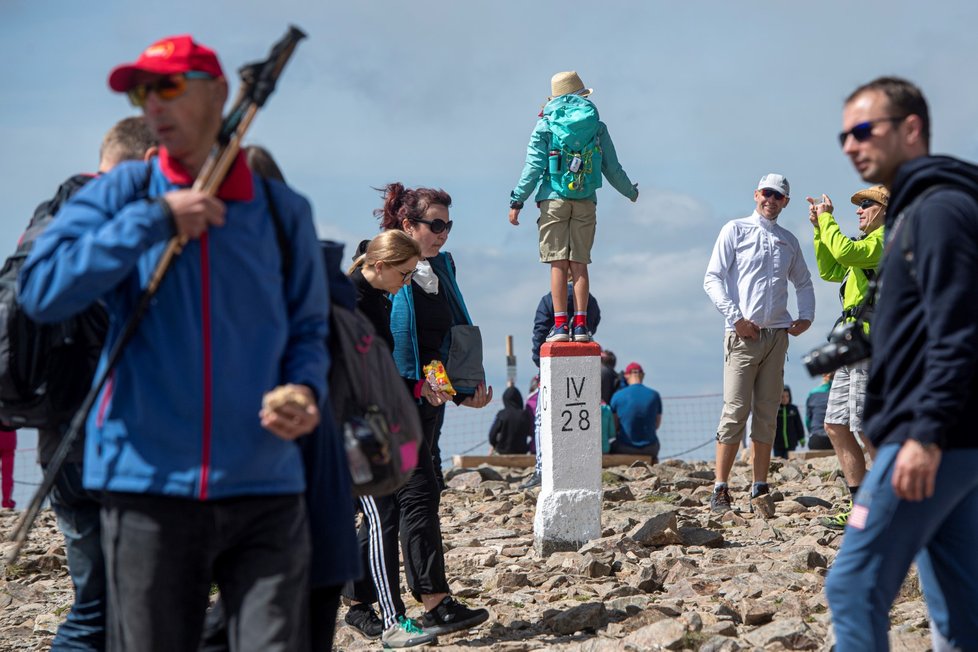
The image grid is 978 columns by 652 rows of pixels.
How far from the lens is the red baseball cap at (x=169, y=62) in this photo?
3.15 meters

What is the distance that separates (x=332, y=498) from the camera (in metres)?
3.59

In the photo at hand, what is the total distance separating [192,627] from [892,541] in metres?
1.87

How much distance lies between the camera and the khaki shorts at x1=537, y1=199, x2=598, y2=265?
32.9 feet

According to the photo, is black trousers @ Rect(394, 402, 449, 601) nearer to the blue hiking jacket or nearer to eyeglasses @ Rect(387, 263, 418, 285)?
eyeglasses @ Rect(387, 263, 418, 285)

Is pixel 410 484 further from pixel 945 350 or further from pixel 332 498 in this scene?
pixel 945 350

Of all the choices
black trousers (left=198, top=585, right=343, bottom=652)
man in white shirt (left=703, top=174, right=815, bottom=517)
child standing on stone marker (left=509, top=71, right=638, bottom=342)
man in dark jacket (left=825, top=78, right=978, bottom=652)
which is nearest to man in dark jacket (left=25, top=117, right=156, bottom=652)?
black trousers (left=198, top=585, right=343, bottom=652)

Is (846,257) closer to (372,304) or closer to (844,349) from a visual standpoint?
(372,304)

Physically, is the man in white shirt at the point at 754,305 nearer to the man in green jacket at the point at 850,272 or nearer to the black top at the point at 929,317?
the man in green jacket at the point at 850,272

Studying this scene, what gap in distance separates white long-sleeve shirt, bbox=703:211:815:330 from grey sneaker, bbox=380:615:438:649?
4.28 metres

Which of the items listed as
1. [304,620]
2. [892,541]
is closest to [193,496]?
[304,620]

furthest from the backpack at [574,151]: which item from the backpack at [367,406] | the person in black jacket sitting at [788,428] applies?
the person in black jacket sitting at [788,428]

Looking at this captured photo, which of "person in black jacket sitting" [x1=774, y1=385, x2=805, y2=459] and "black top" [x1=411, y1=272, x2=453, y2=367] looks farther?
"person in black jacket sitting" [x1=774, y1=385, x2=805, y2=459]

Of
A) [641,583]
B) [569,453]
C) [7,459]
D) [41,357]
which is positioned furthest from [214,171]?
[7,459]

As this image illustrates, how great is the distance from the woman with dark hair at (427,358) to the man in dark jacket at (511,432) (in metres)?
10.0
